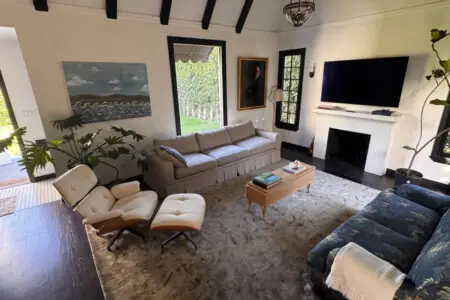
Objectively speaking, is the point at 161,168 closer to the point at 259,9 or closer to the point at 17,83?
the point at 17,83

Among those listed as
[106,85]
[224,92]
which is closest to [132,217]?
[106,85]

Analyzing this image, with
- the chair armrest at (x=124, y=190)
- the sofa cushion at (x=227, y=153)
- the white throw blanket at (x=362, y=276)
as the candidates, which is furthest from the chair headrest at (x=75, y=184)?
the white throw blanket at (x=362, y=276)

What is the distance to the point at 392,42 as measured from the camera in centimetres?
375

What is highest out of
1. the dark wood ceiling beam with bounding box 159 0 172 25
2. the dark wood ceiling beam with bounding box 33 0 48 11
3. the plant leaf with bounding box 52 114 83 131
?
the dark wood ceiling beam with bounding box 159 0 172 25

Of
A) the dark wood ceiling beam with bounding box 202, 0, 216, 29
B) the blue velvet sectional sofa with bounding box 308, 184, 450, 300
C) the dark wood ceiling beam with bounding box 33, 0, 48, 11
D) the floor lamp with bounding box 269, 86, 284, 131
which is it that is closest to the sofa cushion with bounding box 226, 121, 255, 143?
the floor lamp with bounding box 269, 86, 284, 131

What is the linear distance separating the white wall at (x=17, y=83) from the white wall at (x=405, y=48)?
18.6 feet

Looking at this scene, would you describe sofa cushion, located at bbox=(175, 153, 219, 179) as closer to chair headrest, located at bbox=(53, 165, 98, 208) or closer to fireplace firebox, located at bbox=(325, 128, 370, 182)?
chair headrest, located at bbox=(53, 165, 98, 208)

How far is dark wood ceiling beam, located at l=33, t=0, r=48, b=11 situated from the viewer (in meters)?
2.91

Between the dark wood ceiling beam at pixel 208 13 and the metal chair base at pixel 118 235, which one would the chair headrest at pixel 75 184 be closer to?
the metal chair base at pixel 118 235

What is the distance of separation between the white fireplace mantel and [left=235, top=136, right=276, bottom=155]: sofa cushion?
49.9 inches

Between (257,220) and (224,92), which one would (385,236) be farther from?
(224,92)

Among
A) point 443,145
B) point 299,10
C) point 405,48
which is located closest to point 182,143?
point 299,10

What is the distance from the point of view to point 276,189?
2867 millimetres

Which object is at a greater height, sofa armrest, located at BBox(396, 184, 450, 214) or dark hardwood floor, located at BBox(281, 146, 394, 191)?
sofa armrest, located at BBox(396, 184, 450, 214)
